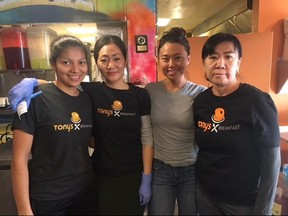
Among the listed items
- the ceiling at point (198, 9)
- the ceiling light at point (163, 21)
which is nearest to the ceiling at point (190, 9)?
the ceiling at point (198, 9)

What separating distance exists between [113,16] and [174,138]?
1.40 meters

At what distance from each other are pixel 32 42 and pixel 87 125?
3.96ft

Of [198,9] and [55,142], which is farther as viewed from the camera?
[198,9]

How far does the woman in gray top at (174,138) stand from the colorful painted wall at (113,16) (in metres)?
0.87

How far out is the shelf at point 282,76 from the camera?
3.11 metres

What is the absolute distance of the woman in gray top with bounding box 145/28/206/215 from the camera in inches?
55.9

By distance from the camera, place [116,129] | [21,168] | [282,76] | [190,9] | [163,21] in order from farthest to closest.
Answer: [163,21]
[190,9]
[282,76]
[116,129]
[21,168]

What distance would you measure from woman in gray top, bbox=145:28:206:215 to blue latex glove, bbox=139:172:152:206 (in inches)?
1.8

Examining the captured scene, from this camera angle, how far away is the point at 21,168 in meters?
1.12

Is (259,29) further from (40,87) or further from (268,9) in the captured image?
(40,87)

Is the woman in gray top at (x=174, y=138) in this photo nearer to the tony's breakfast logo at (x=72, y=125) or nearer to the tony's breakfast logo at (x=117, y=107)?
the tony's breakfast logo at (x=117, y=107)

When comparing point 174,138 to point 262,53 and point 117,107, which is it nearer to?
point 117,107

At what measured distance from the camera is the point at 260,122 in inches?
43.6

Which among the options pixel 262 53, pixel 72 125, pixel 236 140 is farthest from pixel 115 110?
pixel 262 53
